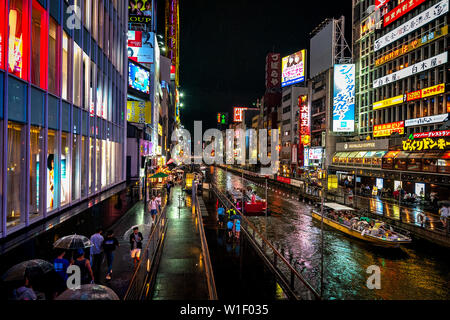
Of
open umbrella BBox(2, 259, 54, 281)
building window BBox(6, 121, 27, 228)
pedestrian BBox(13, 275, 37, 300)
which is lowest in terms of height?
pedestrian BBox(13, 275, 37, 300)

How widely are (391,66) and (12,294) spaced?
157ft

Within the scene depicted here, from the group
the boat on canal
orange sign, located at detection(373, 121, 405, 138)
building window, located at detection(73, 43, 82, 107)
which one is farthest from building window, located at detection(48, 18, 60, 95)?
orange sign, located at detection(373, 121, 405, 138)

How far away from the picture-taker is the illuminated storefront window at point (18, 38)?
8906mm

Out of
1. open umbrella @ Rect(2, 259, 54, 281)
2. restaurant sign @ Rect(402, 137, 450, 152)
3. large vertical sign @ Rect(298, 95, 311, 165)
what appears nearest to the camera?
open umbrella @ Rect(2, 259, 54, 281)

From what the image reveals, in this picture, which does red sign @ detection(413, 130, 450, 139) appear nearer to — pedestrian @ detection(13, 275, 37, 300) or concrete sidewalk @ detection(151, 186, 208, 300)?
concrete sidewalk @ detection(151, 186, 208, 300)

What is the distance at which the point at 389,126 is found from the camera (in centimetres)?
4156

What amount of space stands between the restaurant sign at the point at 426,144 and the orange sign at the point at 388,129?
444 centimetres

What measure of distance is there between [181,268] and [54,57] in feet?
31.4

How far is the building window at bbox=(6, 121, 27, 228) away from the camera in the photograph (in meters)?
9.34

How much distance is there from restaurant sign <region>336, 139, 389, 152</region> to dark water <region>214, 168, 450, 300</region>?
78.3 feet

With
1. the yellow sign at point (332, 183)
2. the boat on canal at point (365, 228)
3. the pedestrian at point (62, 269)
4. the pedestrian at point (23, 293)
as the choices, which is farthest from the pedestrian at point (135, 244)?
the yellow sign at point (332, 183)

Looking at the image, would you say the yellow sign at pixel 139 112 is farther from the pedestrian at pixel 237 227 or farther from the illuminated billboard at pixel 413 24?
the illuminated billboard at pixel 413 24

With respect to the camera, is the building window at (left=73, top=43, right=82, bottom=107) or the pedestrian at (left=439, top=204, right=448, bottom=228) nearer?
the building window at (left=73, top=43, right=82, bottom=107)
